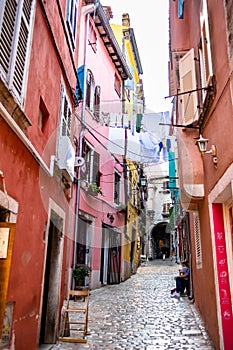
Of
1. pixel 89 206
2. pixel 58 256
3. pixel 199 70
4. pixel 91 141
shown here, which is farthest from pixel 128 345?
pixel 91 141

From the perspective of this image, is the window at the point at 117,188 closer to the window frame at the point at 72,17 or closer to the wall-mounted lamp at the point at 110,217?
the wall-mounted lamp at the point at 110,217

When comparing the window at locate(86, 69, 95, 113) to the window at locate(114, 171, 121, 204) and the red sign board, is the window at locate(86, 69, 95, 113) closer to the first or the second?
the window at locate(114, 171, 121, 204)

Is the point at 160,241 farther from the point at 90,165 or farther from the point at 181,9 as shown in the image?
the point at 181,9

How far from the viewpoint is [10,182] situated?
360cm

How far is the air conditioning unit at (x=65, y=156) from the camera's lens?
598cm

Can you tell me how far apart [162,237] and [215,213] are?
133 ft

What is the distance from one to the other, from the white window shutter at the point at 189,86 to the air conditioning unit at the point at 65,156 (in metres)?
2.47

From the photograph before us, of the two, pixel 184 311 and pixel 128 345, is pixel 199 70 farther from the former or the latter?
pixel 184 311

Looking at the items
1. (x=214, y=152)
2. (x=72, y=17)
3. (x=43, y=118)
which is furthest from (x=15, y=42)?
(x=72, y=17)

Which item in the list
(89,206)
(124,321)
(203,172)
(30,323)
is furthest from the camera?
(89,206)

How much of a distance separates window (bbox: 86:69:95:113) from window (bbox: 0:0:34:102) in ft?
31.7

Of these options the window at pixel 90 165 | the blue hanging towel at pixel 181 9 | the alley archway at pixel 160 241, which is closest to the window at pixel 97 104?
the window at pixel 90 165

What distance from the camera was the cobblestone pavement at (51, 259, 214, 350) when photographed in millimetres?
5524

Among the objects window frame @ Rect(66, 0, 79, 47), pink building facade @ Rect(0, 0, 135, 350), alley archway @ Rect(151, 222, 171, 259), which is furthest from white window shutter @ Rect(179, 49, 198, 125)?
alley archway @ Rect(151, 222, 171, 259)
